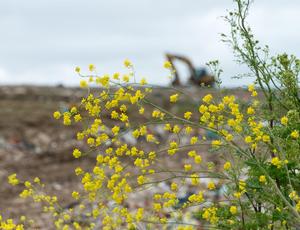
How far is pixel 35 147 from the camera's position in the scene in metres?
19.7

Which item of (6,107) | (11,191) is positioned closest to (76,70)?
(11,191)

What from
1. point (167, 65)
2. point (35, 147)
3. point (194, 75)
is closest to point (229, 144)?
point (167, 65)

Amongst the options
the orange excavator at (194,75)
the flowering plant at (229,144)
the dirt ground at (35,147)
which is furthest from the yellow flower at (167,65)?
the orange excavator at (194,75)

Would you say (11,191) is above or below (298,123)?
below

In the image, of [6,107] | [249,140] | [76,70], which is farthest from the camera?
[6,107]

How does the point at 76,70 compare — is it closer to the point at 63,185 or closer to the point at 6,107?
the point at 63,185

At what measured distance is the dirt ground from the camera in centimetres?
1567

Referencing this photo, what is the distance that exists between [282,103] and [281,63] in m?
0.49

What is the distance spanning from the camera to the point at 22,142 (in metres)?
19.8

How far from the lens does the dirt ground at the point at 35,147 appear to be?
15666 mm

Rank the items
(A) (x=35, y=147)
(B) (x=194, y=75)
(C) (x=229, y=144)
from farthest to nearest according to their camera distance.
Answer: (B) (x=194, y=75), (A) (x=35, y=147), (C) (x=229, y=144)

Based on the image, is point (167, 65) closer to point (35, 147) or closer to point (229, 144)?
point (229, 144)

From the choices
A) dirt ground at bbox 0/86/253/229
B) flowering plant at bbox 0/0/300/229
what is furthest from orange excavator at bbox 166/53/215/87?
flowering plant at bbox 0/0/300/229

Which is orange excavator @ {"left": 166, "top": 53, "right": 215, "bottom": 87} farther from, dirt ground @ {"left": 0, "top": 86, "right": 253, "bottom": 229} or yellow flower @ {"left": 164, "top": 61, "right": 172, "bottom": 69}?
yellow flower @ {"left": 164, "top": 61, "right": 172, "bottom": 69}
